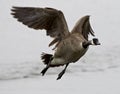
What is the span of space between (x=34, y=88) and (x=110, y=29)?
2503mm

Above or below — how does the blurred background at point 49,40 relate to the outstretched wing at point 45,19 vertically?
below

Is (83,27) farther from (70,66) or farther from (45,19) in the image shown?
(70,66)

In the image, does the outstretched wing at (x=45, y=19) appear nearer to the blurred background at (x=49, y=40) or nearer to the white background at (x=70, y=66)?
the white background at (x=70, y=66)

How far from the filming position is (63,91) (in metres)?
7.55

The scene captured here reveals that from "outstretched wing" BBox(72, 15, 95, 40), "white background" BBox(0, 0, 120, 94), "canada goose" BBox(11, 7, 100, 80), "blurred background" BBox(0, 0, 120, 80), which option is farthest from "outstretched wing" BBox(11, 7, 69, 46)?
"blurred background" BBox(0, 0, 120, 80)

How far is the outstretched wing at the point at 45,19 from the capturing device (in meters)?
6.16

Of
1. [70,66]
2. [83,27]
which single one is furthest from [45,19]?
[70,66]

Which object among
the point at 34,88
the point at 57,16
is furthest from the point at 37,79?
the point at 57,16

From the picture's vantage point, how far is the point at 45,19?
6.29m

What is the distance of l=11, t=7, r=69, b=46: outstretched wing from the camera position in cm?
616

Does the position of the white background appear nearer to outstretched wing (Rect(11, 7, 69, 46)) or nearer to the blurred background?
the blurred background

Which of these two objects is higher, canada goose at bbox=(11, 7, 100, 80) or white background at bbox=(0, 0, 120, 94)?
canada goose at bbox=(11, 7, 100, 80)

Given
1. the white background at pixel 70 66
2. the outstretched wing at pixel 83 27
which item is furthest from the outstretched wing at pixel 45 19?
the white background at pixel 70 66

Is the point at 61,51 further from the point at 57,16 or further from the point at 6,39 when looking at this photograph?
the point at 6,39
